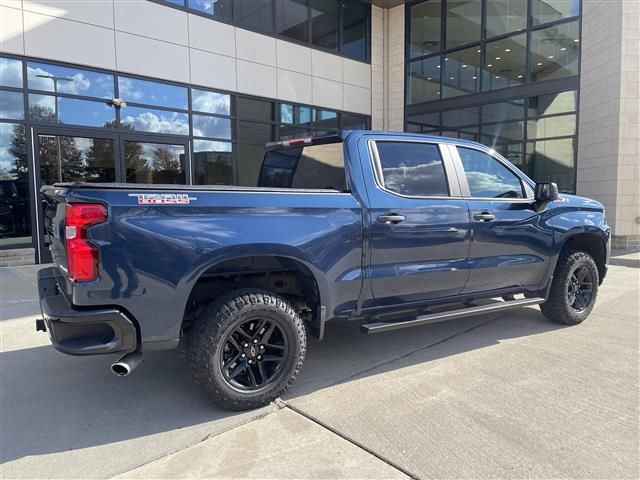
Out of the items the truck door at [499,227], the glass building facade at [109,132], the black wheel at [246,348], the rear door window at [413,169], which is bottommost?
the black wheel at [246,348]

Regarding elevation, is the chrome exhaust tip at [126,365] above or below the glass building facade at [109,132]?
below

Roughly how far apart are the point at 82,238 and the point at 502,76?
41.7 feet

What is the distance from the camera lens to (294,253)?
10.5ft

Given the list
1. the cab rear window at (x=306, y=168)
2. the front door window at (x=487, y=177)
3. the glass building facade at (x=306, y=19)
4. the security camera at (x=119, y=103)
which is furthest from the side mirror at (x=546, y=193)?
the glass building facade at (x=306, y=19)

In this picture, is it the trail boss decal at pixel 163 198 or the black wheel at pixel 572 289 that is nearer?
the trail boss decal at pixel 163 198

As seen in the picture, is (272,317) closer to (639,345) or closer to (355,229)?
(355,229)

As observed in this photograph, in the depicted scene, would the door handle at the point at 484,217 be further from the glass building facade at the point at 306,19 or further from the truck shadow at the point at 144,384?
the glass building facade at the point at 306,19

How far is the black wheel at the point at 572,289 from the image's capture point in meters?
4.81

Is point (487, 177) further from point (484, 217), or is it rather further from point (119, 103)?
point (119, 103)

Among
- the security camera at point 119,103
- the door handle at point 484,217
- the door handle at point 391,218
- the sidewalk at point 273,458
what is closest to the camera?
the sidewalk at point 273,458

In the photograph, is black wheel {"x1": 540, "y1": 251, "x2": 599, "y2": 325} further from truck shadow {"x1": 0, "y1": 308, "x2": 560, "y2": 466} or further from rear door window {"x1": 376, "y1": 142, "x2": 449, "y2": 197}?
rear door window {"x1": 376, "y1": 142, "x2": 449, "y2": 197}

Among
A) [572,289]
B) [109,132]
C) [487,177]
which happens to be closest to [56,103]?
[109,132]

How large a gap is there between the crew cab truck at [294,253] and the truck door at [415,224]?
0.04ft

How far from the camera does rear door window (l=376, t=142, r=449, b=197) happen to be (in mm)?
3801
